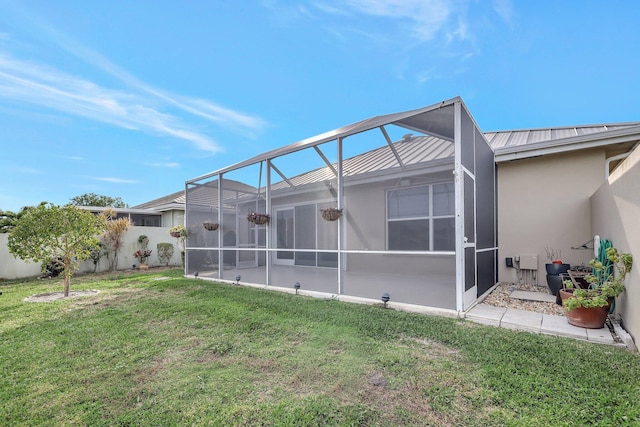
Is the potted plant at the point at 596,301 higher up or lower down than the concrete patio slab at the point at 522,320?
higher up

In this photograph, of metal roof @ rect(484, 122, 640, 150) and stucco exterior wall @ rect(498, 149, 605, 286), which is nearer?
stucco exterior wall @ rect(498, 149, 605, 286)

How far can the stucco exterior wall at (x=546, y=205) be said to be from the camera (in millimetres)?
5480

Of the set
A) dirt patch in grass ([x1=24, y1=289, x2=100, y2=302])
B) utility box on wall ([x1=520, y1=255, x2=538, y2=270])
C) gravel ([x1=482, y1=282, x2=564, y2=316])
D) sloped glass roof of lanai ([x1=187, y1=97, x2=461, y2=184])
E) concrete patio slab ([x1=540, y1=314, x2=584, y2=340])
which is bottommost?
dirt patch in grass ([x1=24, y1=289, x2=100, y2=302])

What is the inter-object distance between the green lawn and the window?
4.14 ft

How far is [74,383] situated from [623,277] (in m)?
5.66

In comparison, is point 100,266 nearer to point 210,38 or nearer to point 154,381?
point 210,38

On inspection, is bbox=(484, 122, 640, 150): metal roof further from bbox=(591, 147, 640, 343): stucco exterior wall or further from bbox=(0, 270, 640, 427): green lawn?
bbox=(0, 270, 640, 427): green lawn

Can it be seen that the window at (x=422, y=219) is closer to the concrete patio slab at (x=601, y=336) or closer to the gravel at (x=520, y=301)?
the gravel at (x=520, y=301)

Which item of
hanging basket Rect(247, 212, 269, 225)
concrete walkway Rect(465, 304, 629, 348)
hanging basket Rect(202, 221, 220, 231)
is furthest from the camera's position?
hanging basket Rect(202, 221, 220, 231)

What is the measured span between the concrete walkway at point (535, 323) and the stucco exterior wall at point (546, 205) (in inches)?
97.2

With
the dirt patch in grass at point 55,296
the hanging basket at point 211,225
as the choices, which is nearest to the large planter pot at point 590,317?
the hanging basket at point 211,225

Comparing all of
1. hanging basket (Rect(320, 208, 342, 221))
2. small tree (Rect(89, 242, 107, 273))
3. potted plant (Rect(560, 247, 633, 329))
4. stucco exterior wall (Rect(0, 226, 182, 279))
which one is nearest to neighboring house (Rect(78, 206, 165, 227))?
stucco exterior wall (Rect(0, 226, 182, 279))

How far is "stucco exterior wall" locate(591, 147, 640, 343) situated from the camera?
9.36ft

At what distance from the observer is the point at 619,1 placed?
18.6ft
